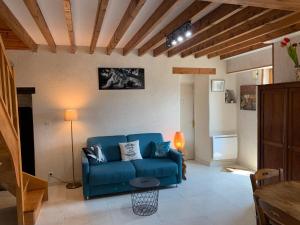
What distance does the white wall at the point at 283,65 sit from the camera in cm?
384

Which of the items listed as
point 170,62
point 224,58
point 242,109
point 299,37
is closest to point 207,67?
point 224,58

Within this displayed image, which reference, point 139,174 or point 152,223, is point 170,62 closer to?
point 139,174

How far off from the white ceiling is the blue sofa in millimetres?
1948

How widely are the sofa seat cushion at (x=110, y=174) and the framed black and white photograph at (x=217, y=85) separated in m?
2.83

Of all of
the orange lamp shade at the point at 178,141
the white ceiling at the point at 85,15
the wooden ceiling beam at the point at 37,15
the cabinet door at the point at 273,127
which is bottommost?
the orange lamp shade at the point at 178,141

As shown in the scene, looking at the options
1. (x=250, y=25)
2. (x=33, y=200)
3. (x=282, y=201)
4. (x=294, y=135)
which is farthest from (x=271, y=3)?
(x=33, y=200)

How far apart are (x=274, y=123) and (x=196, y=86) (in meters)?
2.95

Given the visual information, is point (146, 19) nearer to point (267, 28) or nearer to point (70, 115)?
point (267, 28)

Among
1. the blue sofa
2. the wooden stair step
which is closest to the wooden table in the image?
the blue sofa

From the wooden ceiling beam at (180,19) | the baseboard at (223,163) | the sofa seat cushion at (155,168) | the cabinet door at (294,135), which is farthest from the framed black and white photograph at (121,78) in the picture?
the cabinet door at (294,135)

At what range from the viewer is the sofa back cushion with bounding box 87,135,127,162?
4672 mm

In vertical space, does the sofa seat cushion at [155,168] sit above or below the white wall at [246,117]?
below

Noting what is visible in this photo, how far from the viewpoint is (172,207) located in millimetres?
3666

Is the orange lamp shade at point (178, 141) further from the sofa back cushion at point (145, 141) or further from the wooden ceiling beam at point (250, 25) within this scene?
the wooden ceiling beam at point (250, 25)
